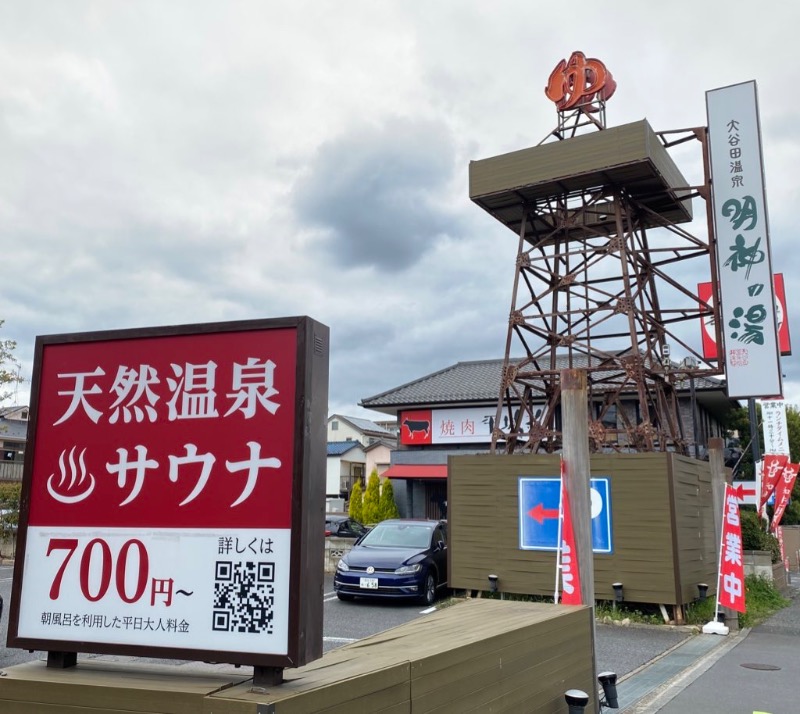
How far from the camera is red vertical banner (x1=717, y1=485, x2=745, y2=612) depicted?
10312 mm

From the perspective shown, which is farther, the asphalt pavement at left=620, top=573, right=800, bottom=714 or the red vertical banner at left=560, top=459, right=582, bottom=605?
the asphalt pavement at left=620, top=573, right=800, bottom=714

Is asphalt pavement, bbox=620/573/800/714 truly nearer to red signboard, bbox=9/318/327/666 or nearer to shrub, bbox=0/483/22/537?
red signboard, bbox=9/318/327/666

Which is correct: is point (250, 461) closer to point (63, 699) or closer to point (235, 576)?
point (235, 576)

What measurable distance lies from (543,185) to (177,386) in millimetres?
11631

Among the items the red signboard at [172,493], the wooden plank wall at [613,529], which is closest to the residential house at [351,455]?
the wooden plank wall at [613,529]

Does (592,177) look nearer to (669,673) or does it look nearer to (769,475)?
(669,673)

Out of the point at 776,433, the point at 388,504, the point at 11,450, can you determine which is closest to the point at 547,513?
the point at 776,433

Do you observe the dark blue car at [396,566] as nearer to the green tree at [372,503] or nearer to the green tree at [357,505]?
the green tree at [372,503]

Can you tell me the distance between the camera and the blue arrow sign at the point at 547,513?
37.6ft

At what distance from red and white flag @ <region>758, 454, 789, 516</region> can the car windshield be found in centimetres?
954

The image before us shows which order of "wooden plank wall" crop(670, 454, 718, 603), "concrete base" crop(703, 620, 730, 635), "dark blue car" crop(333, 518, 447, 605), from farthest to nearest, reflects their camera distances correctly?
1. "dark blue car" crop(333, 518, 447, 605)
2. "wooden plank wall" crop(670, 454, 718, 603)
3. "concrete base" crop(703, 620, 730, 635)

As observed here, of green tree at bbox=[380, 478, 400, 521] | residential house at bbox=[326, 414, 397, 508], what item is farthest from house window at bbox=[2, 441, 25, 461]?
green tree at bbox=[380, 478, 400, 521]

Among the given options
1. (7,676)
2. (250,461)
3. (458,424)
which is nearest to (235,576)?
(250,461)

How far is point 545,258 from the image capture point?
14.1m
